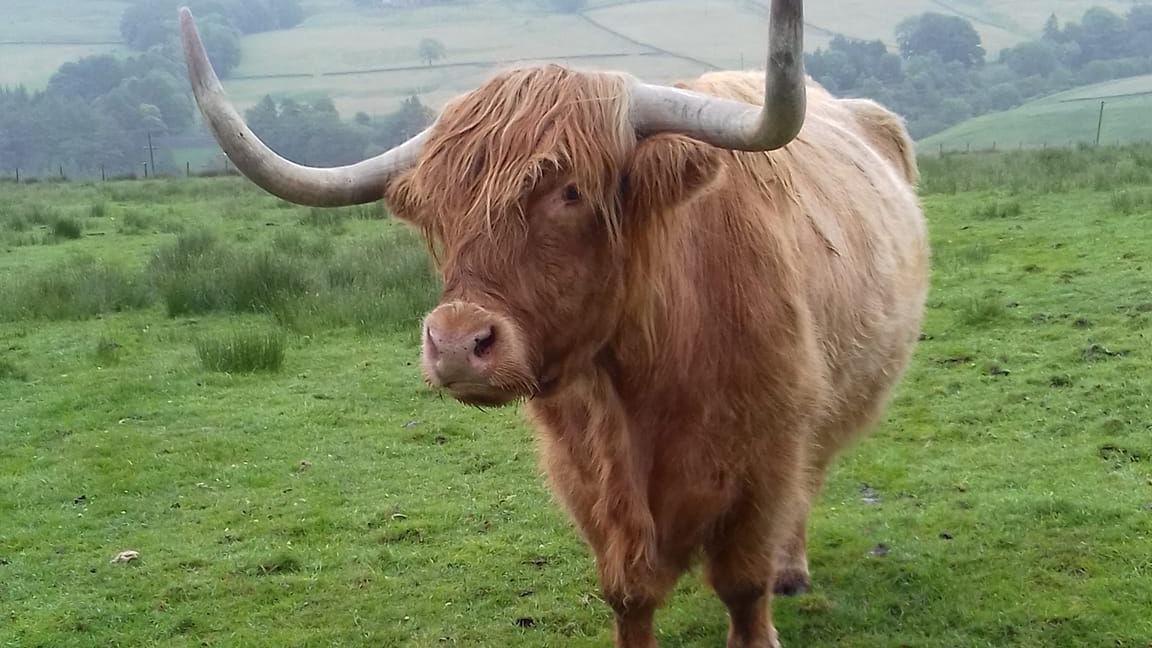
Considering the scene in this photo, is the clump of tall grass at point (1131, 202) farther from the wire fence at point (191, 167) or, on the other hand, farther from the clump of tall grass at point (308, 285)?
the wire fence at point (191, 167)

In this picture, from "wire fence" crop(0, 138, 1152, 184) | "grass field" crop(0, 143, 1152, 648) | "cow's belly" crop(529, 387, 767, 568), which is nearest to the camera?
"cow's belly" crop(529, 387, 767, 568)

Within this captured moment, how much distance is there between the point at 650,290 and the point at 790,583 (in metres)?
2.00

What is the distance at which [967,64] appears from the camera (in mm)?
56281

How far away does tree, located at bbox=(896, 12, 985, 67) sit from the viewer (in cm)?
5506

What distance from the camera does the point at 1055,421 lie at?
19.4 ft

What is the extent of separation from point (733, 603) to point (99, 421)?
4977mm

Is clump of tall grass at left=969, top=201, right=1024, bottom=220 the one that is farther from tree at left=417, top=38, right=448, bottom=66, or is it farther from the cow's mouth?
tree at left=417, top=38, right=448, bottom=66

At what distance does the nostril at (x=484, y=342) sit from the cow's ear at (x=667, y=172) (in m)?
0.52

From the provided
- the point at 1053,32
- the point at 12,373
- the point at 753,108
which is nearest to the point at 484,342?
the point at 753,108

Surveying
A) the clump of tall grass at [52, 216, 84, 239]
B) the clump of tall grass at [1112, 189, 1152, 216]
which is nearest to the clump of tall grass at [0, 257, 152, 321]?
the clump of tall grass at [52, 216, 84, 239]

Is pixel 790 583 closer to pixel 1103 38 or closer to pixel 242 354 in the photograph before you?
pixel 242 354

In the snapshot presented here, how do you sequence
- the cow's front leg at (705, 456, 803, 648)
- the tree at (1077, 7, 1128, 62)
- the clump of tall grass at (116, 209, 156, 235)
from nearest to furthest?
the cow's front leg at (705, 456, 803, 648) → the clump of tall grass at (116, 209, 156, 235) → the tree at (1077, 7, 1128, 62)

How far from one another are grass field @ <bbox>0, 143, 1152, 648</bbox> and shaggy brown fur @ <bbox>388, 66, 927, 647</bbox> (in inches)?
31.2

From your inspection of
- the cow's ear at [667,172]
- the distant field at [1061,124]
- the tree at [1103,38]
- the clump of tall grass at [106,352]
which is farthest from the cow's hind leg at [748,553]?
the tree at [1103,38]
